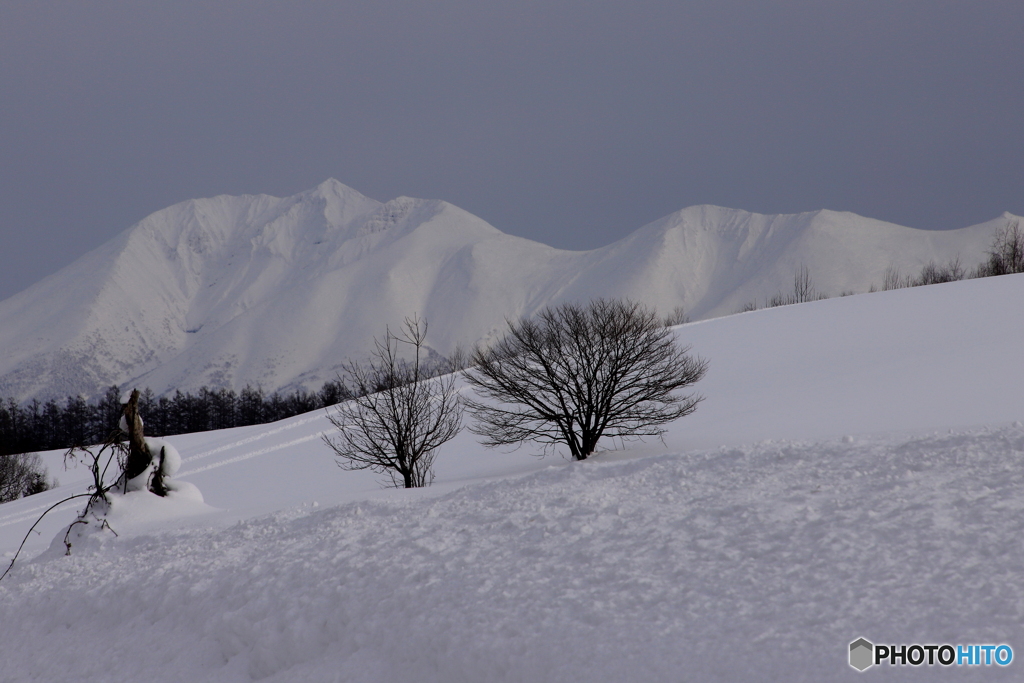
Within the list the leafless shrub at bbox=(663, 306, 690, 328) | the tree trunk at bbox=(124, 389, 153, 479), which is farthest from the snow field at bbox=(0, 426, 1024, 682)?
the leafless shrub at bbox=(663, 306, 690, 328)

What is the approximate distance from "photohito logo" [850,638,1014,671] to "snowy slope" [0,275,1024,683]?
0.27ft

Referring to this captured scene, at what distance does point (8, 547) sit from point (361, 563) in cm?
1895

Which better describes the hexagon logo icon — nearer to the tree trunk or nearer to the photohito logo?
the photohito logo

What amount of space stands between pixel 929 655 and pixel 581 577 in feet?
9.47

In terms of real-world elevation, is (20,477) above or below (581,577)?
below

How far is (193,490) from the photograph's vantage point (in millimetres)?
12453

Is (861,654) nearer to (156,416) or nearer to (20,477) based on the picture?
(20,477)

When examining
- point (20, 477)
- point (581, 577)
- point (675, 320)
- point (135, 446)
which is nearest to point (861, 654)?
point (581, 577)

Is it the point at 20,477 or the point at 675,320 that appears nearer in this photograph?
the point at 20,477

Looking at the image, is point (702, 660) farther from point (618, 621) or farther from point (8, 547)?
point (8, 547)

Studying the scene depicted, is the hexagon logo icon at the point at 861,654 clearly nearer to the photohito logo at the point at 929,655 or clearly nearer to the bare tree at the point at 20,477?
the photohito logo at the point at 929,655

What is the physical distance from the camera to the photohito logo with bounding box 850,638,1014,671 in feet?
15.6

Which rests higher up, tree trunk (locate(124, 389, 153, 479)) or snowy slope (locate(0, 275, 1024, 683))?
tree trunk (locate(124, 389, 153, 479))

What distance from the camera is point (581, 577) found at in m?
6.63
